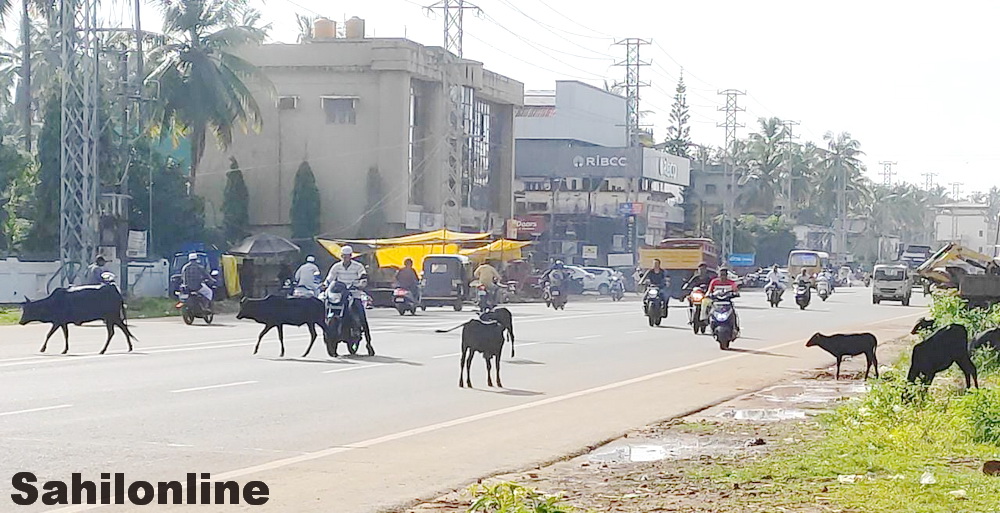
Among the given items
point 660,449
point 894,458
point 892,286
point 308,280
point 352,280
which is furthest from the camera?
point 892,286

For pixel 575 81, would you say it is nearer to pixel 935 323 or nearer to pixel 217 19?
pixel 217 19

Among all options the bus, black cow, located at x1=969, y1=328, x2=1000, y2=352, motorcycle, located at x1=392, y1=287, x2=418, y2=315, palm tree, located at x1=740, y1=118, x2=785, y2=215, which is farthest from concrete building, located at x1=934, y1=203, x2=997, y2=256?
palm tree, located at x1=740, y1=118, x2=785, y2=215

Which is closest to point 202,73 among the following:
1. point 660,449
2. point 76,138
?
point 76,138

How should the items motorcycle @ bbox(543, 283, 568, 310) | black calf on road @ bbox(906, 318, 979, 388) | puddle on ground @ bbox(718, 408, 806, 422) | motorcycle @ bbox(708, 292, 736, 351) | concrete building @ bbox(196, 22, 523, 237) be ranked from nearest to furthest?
black calf on road @ bbox(906, 318, 979, 388) < puddle on ground @ bbox(718, 408, 806, 422) < motorcycle @ bbox(708, 292, 736, 351) < motorcycle @ bbox(543, 283, 568, 310) < concrete building @ bbox(196, 22, 523, 237)

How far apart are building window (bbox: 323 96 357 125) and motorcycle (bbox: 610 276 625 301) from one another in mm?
13968

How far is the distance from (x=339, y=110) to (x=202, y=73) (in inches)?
380

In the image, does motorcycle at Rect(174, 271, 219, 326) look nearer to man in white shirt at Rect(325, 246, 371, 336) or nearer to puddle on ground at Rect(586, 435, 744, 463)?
man in white shirt at Rect(325, 246, 371, 336)

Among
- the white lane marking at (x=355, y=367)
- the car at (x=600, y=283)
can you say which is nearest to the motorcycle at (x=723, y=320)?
the white lane marking at (x=355, y=367)

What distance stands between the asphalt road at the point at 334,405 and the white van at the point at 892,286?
28652 millimetres

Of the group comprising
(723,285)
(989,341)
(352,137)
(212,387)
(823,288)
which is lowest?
(823,288)

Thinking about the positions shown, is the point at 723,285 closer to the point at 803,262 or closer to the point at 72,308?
the point at 72,308

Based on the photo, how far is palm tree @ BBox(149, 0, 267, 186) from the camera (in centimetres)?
5169

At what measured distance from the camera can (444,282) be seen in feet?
139

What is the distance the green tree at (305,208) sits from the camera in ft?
191
